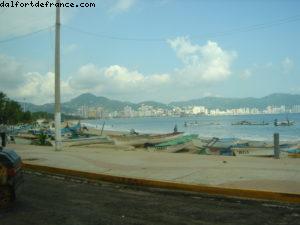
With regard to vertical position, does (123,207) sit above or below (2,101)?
below

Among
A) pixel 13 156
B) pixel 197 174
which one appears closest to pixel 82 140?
pixel 197 174

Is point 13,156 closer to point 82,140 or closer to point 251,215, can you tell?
point 251,215

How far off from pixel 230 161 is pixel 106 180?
15.7ft

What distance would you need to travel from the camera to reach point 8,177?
811 cm

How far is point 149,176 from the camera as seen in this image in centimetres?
1231

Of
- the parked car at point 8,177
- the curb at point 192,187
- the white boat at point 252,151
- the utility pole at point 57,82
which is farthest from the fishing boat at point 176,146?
the parked car at point 8,177

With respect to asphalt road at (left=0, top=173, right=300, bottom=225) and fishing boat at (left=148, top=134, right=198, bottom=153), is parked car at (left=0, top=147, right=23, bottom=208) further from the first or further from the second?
fishing boat at (left=148, top=134, right=198, bottom=153)

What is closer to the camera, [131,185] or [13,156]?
[13,156]

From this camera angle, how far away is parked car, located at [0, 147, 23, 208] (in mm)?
8055

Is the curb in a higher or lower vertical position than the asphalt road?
higher

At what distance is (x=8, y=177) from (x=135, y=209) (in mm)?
2417

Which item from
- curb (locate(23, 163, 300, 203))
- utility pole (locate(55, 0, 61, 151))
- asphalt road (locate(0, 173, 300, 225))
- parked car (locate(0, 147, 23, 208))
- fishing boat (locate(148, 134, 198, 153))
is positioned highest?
utility pole (locate(55, 0, 61, 151))

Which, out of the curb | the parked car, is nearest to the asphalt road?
the parked car

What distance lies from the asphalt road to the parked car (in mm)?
242
